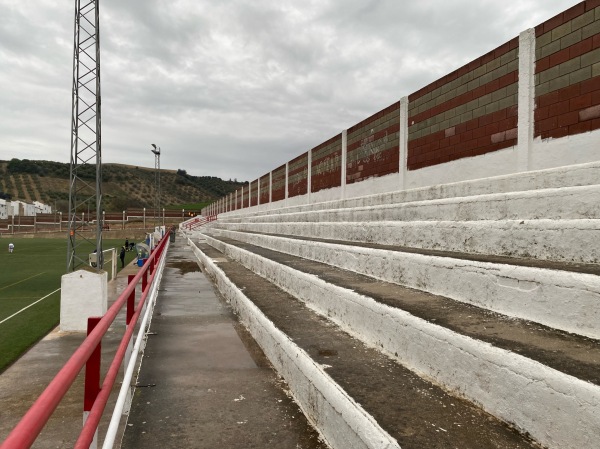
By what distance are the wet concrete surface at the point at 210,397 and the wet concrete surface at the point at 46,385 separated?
1.70ft

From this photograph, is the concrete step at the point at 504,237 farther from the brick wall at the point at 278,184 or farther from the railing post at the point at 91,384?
the brick wall at the point at 278,184

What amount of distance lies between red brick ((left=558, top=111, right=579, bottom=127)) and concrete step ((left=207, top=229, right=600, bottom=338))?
2.58 meters

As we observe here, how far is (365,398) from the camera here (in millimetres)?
2305

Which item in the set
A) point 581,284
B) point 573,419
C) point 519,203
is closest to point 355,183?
point 519,203

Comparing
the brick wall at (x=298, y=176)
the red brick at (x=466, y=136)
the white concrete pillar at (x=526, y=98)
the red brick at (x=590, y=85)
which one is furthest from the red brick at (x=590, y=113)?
the brick wall at (x=298, y=176)

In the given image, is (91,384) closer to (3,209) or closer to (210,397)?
(210,397)

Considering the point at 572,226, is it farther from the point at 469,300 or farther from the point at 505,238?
the point at 469,300

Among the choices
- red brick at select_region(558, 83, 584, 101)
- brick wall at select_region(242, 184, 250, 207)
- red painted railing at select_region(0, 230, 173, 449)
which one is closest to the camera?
red painted railing at select_region(0, 230, 173, 449)

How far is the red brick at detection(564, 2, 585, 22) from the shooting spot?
4684 mm

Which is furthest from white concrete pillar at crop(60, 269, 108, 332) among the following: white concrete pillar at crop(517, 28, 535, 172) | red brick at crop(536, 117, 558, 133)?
red brick at crop(536, 117, 558, 133)

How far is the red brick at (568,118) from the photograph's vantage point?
15.6ft

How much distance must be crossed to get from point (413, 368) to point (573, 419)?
1159 mm

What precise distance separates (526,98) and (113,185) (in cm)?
15548

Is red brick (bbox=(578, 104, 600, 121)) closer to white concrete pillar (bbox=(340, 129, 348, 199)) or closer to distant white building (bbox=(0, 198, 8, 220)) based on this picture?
white concrete pillar (bbox=(340, 129, 348, 199))
